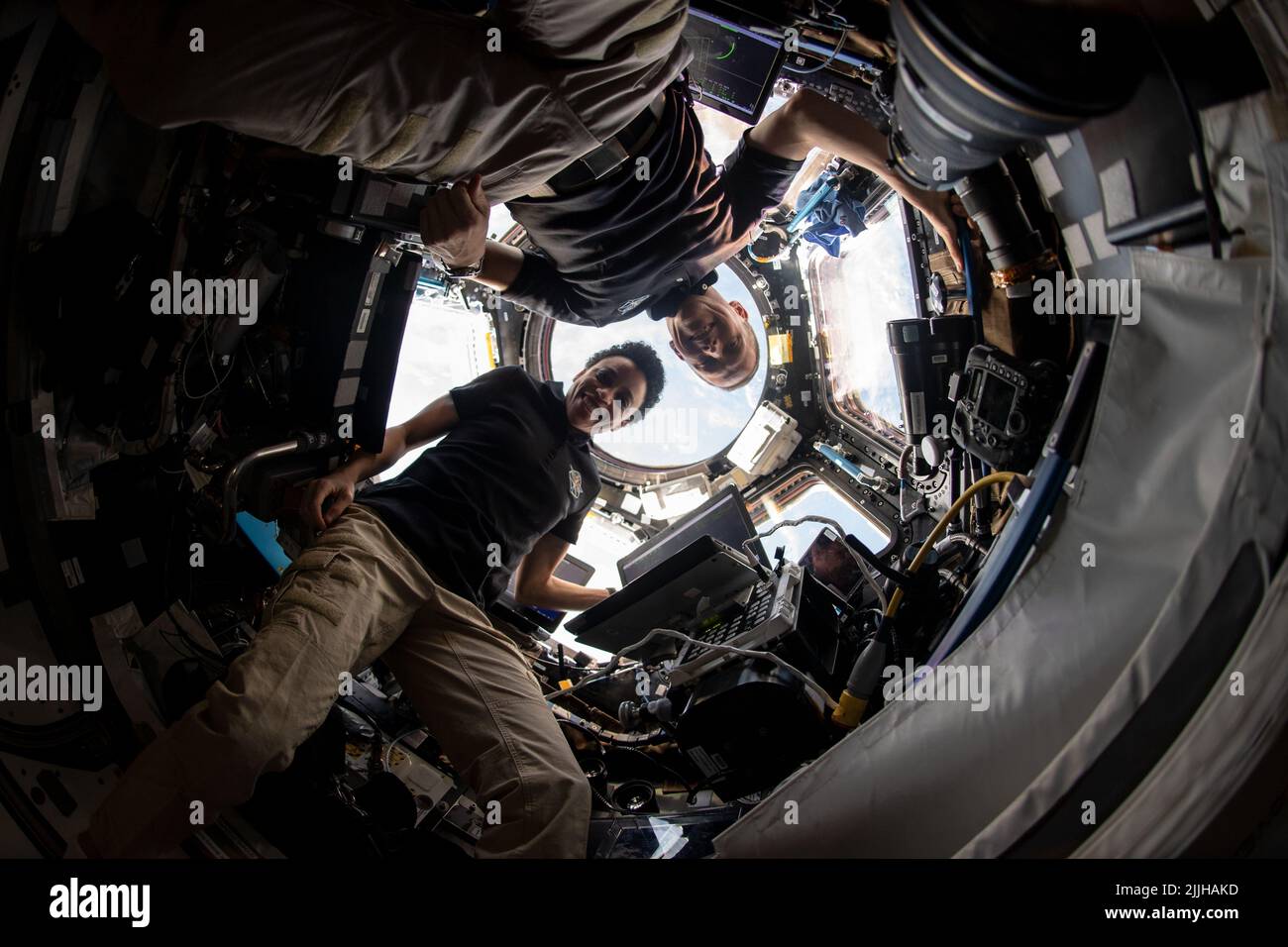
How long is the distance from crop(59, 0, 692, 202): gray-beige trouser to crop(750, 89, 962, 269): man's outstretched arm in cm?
92

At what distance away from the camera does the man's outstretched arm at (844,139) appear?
2.56 meters

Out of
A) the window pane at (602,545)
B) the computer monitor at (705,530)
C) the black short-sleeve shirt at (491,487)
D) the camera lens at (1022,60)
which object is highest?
the camera lens at (1022,60)

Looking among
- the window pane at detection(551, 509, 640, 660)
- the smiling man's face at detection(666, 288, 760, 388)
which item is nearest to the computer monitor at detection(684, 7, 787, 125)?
the smiling man's face at detection(666, 288, 760, 388)

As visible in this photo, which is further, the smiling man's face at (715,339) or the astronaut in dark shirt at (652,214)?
the smiling man's face at (715,339)

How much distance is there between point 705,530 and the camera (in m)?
4.07

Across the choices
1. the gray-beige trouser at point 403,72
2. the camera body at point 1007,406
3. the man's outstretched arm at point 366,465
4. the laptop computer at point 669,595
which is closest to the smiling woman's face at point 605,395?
the man's outstretched arm at point 366,465

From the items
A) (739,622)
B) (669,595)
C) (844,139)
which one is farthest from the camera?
(669,595)

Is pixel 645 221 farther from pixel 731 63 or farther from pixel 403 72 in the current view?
pixel 403 72

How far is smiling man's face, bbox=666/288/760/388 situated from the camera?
5020 mm

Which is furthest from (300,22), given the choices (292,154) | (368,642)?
(368,642)

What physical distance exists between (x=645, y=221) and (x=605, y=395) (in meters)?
A: 1.03

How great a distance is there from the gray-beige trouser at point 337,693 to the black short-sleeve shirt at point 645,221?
4.95 feet

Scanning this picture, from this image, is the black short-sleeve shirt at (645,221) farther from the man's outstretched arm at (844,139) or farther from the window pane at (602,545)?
the window pane at (602,545)

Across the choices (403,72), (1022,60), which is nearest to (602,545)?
(403,72)
